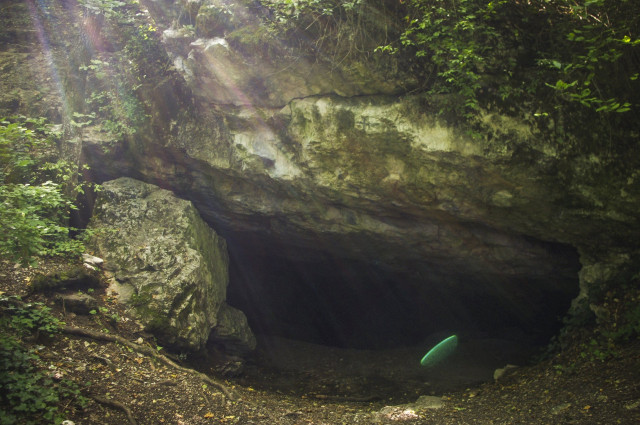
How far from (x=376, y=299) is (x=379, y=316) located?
499 millimetres

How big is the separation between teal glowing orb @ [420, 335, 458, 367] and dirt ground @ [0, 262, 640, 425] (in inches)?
42.5

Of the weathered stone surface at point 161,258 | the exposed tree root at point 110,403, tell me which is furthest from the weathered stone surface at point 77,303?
the exposed tree root at point 110,403

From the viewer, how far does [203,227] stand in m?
7.37

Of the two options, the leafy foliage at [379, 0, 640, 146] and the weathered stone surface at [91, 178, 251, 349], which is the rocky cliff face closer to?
the leafy foliage at [379, 0, 640, 146]

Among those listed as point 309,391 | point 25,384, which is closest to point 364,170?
point 309,391

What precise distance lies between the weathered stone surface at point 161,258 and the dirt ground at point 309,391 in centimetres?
39

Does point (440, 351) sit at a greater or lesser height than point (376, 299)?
greater

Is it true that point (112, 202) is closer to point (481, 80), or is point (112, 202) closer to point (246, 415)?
point (246, 415)

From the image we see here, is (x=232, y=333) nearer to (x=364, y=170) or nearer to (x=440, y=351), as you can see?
(x=364, y=170)

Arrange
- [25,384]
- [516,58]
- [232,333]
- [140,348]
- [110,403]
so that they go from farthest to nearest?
[232,333]
[140,348]
[516,58]
[110,403]
[25,384]

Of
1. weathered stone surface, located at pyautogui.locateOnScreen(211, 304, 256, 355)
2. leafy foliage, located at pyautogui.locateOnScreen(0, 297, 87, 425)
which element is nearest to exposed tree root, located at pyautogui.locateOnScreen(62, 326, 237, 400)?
leafy foliage, located at pyautogui.locateOnScreen(0, 297, 87, 425)

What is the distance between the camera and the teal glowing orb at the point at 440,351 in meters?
8.14

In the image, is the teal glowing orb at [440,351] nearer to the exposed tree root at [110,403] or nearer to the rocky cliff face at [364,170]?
the rocky cliff face at [364,170]

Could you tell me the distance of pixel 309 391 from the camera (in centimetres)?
654
